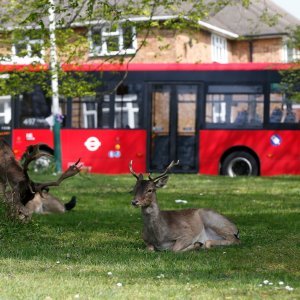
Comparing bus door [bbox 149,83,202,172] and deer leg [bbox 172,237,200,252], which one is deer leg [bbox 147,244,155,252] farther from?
bus door [bbox 149,83,202,172]

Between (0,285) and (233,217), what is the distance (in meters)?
8.09

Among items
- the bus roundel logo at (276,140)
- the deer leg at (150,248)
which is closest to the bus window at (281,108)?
the bus roundel logo at (276,140)

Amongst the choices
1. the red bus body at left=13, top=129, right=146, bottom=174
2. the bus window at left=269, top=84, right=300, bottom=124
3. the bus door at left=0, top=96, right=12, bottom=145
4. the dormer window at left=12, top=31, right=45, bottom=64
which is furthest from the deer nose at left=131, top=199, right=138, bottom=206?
the bus door at left=0, top=96, right=12, bottom=145

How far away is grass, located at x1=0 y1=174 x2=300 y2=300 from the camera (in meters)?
9.41

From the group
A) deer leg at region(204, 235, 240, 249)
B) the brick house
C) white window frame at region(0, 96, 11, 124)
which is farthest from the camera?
the brick house

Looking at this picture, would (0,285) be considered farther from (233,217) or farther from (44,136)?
(44,136)

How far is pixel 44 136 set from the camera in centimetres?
3247

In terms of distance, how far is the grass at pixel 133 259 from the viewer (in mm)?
9406

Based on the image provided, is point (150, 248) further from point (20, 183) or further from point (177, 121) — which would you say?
point (177, 121)

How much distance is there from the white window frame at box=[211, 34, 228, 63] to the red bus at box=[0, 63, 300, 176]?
641 inches

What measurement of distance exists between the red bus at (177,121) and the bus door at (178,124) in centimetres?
3

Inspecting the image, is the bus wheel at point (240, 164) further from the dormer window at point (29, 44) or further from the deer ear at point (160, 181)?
the deer ear at point (160, 181)

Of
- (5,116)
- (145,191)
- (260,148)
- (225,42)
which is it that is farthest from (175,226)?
(225,42)

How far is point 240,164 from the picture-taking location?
31172 mm
